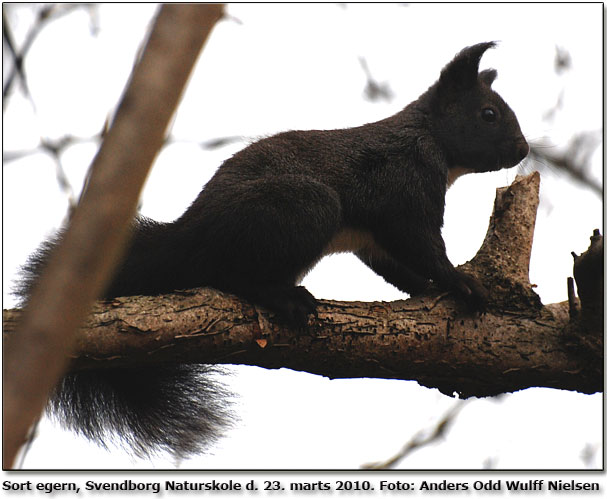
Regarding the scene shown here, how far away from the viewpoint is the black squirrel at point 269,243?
10.7 feet

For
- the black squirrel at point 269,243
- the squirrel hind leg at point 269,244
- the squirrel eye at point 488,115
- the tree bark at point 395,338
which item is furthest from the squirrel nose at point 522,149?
the squirrel hind leg at point 269,244

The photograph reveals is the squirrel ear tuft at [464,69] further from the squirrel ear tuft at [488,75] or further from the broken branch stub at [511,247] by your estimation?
the broken branch stub at [511,247]

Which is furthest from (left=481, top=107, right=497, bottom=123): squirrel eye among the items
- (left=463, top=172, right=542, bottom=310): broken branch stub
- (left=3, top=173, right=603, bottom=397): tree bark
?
(left=3, top=173, right=603, bottom=397): tree bark

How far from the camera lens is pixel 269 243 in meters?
3.23

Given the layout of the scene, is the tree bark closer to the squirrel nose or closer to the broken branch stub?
the broken branch stub

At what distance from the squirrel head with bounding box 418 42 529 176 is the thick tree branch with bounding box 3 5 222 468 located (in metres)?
3.65

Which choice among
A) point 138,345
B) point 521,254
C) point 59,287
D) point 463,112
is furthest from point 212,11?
point 463,112

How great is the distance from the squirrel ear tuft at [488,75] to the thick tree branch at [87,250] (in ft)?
14.1

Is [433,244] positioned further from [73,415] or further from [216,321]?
[73,415]

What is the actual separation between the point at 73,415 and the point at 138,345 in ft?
2.33

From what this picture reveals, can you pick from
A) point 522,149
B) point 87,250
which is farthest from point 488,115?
point 87,250

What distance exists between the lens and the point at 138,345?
2.90m

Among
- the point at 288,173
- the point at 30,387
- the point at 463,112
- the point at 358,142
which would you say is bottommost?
the point at 30,387

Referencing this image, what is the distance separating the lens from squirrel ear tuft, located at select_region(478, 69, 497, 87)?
474 cm
